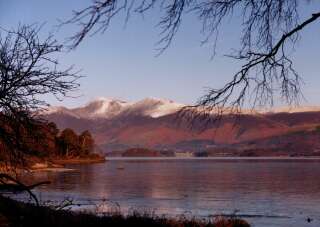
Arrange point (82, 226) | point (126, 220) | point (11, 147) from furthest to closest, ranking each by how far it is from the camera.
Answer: point (126, 220) < point (82, 226) < point (11, 147)

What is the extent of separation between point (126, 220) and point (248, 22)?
16915 millimetres

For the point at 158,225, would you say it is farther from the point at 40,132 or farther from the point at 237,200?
the point at 237,200

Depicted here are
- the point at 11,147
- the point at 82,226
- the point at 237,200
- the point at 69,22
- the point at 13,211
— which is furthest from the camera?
the point at 237,200

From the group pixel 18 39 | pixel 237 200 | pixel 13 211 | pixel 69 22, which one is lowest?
pixel 237 200

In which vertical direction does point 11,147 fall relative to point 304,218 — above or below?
above

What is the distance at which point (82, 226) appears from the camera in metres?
20.0

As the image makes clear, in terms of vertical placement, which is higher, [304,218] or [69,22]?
[69,22]

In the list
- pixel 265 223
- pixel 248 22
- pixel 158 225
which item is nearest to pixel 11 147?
pixel 248 22

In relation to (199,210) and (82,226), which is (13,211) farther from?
(199,210)

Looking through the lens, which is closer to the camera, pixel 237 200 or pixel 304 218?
pixel 304 218

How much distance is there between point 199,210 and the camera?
41719mm

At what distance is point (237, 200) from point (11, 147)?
141 ft

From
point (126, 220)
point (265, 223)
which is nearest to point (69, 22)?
point (126, 220)

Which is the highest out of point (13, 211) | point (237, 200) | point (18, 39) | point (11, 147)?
point (18, 39)
